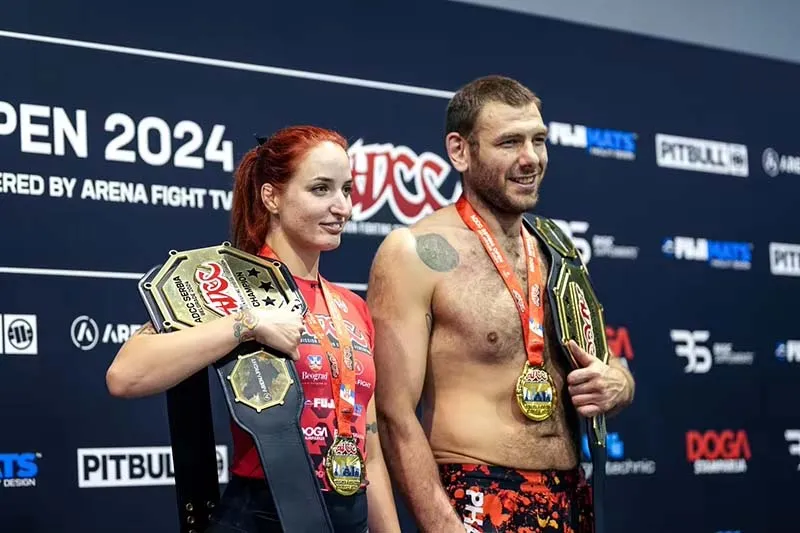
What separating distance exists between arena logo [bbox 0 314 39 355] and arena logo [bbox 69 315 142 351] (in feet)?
0.36

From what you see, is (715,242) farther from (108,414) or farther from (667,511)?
(108,414)

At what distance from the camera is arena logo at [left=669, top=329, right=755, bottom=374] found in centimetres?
500

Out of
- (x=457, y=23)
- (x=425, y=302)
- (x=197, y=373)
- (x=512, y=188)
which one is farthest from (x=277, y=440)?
(x=457, y=23)

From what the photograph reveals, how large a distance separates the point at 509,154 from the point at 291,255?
0.69 m

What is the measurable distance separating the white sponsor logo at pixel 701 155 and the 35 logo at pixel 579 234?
51cm

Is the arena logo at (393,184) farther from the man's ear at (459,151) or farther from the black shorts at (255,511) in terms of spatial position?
the black shorts at (255,511)

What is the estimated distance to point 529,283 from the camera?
326cm

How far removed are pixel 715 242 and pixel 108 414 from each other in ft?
8.62

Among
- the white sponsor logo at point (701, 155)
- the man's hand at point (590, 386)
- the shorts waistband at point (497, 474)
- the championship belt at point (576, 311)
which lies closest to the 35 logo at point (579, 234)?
the white sponsor logo at point (701, 155)

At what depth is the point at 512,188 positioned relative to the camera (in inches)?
128

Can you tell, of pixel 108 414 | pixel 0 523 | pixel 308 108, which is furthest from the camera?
pixel 308 108

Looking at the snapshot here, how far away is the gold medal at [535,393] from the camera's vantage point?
3109 millimetres

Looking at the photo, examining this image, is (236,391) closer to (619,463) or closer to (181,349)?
(181,349)

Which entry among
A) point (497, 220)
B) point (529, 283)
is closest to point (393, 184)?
point (497, 220)
